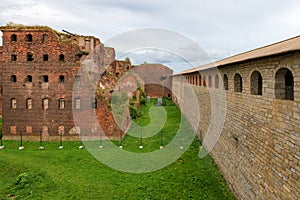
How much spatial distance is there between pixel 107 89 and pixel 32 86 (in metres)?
4.59

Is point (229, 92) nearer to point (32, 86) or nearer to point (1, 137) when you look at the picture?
point (32, 86)

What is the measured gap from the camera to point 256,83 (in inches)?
301

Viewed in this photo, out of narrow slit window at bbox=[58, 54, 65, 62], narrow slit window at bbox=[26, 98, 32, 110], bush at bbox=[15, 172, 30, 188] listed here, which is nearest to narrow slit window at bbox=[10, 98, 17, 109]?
narrow slit window at bbox=[26, 98, 32, 110]

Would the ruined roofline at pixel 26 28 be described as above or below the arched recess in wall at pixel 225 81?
above

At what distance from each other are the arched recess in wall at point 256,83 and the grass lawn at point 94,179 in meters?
3.86

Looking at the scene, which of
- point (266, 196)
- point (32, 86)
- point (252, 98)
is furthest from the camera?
point (32, 86)

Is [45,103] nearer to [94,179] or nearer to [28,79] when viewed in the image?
[28,79]

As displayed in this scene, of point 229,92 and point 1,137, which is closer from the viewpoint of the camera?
point 229,92

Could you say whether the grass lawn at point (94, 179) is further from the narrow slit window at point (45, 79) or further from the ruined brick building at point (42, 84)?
the narrow slit window at point (45, 79)

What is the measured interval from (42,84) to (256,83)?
1299 centimetres

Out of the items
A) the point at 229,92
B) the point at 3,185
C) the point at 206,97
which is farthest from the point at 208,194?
the point at 3,185

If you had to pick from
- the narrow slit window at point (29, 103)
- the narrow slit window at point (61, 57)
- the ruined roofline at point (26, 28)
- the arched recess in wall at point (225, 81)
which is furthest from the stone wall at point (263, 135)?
the narrow slit window at point (29, 103)

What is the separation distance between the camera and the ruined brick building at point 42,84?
15859 millimetres

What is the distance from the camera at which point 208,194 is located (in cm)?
921
